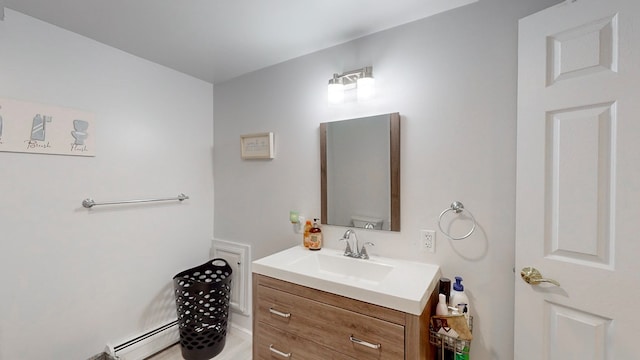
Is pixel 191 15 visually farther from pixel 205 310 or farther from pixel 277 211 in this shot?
pixel 205 310

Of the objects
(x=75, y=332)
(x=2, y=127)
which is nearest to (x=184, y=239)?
(x=75, y=332)

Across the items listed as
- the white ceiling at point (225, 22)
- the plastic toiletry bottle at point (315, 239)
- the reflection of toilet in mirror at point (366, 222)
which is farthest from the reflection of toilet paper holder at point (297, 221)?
the white ceiling at point (225, 22)

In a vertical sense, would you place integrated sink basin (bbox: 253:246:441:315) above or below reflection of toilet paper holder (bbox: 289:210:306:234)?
below

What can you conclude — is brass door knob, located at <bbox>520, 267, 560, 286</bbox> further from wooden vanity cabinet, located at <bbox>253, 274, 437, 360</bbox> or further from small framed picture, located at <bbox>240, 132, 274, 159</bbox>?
small framed picture, located at <bbox>240, 132, 274, 159</bbox>

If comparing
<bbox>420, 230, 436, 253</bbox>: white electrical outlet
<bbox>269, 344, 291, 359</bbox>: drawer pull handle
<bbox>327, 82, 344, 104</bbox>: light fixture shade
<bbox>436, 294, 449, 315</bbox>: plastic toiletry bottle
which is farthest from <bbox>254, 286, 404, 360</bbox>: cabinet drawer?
<bbox>327, 82, 344, 104</bbox>: light fixture shade

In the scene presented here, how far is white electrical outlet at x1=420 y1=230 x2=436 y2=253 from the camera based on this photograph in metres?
1.41

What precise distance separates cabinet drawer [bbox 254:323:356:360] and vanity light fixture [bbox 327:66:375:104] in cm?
141

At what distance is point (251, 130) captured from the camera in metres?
2.18

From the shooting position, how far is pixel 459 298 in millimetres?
1243

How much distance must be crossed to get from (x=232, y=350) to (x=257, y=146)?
1.65m

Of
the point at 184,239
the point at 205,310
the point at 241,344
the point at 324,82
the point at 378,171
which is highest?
the point at 324,82

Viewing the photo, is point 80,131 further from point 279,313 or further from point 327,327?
point 327,327

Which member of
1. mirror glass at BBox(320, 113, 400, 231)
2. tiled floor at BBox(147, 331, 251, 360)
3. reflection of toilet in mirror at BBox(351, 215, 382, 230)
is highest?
mirror glass at BBox(320, 113, 400, 231)

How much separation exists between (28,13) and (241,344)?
2571 millimetres
